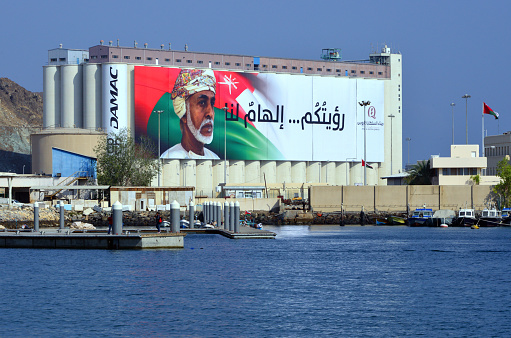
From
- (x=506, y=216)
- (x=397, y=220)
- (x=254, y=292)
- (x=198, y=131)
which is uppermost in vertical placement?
(x=198, y=131)

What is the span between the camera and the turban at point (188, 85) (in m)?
151

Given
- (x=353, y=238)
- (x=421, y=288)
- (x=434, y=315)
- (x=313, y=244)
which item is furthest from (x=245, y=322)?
(x=353, y=238)

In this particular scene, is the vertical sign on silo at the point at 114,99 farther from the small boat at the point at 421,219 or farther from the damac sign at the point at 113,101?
the small boat at the point at 421,219

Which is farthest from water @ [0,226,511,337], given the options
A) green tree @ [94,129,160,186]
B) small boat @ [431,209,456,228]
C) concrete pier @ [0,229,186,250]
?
green tree @ [94,129,160,186]

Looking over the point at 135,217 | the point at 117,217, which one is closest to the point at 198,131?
the point at 135,217

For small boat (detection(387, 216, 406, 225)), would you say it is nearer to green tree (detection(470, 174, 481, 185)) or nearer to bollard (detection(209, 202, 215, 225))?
green tree (detection(470, 174, 481, 185))

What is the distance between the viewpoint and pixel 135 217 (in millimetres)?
109812

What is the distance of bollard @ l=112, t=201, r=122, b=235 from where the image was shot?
58.0 meters

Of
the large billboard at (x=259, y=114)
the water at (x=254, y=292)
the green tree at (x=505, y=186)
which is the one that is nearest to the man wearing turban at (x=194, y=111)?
the large billboard at (x=259, y=114)

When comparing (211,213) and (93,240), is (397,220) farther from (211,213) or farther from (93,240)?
(93,240)

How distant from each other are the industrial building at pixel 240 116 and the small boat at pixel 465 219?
1251 inches

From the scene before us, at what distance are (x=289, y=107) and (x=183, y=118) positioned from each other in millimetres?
21477

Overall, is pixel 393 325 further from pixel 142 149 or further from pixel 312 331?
pixel 142 149

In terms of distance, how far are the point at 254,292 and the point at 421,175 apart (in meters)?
97.3
